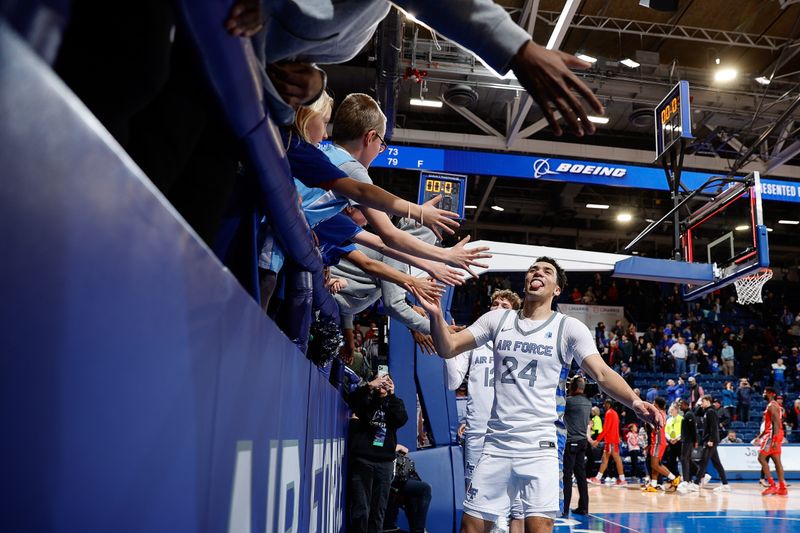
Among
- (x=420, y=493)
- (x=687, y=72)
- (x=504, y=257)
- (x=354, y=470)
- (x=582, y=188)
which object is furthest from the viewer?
(x=582, y=188)

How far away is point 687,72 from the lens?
621 inches

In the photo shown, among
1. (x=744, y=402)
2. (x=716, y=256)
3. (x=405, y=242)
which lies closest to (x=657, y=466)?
(x=716, y=256)

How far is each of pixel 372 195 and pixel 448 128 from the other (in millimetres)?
18490

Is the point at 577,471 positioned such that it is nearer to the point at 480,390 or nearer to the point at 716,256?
the point at 480,390

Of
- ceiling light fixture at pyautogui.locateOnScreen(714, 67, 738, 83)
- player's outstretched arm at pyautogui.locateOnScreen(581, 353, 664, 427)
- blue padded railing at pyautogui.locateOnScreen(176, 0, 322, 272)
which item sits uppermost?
ceiling light fixture at pyautogui.locateOnScreen(714, 67, 738, 83)

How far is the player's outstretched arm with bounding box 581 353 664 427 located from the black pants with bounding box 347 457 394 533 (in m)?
1.99

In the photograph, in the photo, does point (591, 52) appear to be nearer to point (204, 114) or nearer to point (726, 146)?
point (726, 146)

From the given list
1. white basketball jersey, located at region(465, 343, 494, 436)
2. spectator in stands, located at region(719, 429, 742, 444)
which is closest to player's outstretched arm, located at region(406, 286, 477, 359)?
white basketball jersey, located at region(465, 343, 494, 436)

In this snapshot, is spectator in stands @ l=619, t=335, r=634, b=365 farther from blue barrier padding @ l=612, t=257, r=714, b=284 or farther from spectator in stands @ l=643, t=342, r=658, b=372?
blue barrier padding @ l=612, t=257, r=714, b=284

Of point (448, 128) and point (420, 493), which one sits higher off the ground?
point (448, 128)

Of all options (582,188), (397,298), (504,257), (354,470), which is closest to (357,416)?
(354,470)

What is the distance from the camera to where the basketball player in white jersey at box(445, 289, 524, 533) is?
17.0 ft

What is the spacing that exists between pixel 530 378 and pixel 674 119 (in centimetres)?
741

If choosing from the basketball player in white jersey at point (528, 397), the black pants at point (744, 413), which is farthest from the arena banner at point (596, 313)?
the basketball player in white jersey at point (528, 397)
